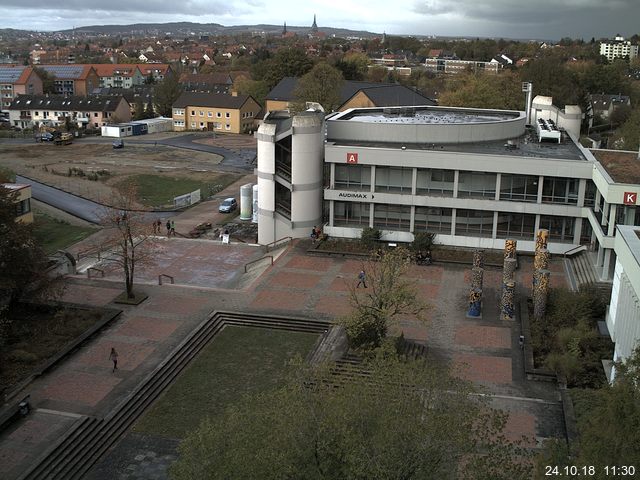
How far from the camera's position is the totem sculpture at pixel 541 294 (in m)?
32.8

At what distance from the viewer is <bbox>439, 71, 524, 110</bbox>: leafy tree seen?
7569 centimetres

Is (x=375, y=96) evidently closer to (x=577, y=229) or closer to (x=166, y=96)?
Result: (x=166, y=96)

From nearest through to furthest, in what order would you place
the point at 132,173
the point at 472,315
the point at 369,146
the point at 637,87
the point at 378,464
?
1. the point at 378,464
2. the point at 472,315
3. the point at 369,146
4. the point at 132,173
5. the point at 637,87

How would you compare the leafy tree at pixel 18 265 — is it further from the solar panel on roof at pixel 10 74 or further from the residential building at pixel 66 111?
the solar panel on roof at pixel 10 74

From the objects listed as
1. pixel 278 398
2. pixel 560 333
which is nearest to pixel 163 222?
pixel 560 333

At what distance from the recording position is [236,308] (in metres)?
34.6

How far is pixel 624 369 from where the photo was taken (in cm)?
1530

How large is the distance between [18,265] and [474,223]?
2696cm

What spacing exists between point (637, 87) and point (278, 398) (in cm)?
12748

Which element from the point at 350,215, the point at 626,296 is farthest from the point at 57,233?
the point at 626,296

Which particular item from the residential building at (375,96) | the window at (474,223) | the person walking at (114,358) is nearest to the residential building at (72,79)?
the residential building at (375,96)

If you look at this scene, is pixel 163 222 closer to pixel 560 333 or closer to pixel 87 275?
pixel 87 275

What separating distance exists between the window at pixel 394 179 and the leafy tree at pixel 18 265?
829 inches

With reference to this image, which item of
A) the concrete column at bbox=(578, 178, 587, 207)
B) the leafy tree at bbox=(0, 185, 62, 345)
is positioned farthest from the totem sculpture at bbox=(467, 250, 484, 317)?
the leafy tree at bbox=(0, 185, 62, 345)
